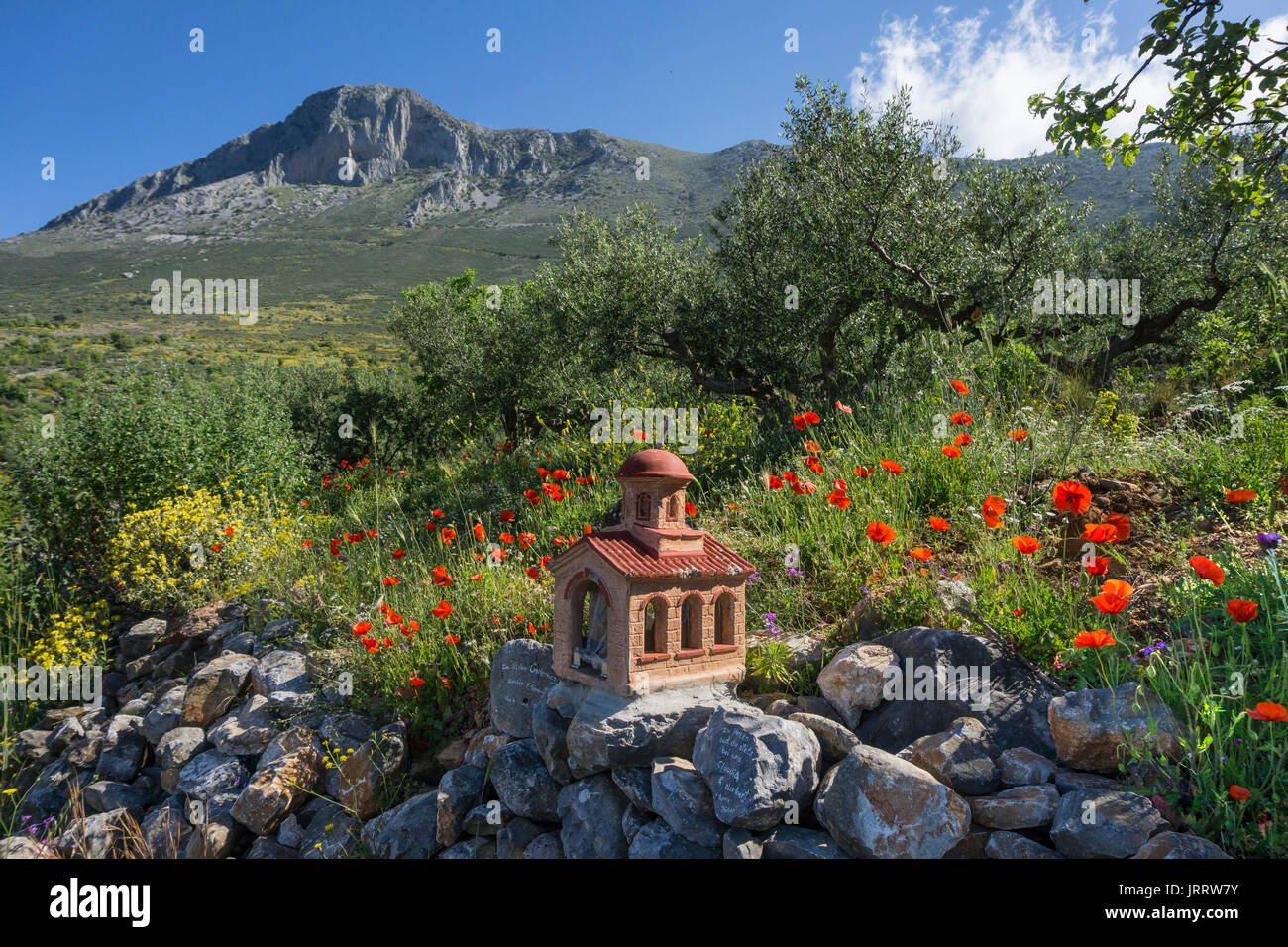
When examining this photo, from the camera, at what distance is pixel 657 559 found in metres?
3.77

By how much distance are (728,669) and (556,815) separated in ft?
4.48

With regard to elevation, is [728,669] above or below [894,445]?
below

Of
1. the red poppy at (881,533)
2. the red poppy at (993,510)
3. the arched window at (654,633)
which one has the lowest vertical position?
the arched window at (654,633)

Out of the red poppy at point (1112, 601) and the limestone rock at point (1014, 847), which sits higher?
the red poppy at point (1112, 601)

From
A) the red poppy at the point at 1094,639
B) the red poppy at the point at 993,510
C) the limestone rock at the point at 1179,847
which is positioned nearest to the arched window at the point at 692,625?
the red poppy at the point at 993,510

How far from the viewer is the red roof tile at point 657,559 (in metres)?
3.62

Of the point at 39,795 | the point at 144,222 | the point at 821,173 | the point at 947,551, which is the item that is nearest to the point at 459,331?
the point at 821,173

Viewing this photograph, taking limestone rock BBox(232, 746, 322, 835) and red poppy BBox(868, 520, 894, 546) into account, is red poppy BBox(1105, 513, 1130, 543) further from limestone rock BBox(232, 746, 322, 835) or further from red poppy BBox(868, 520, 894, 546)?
limestone rock BBox(232, 746, 322, 835)

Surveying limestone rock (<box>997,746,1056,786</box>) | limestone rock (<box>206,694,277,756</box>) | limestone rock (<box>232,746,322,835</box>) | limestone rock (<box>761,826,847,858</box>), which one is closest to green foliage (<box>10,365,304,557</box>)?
limestone rock (<box>206,694,277,756</box>)

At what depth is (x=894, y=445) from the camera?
20.5 ft

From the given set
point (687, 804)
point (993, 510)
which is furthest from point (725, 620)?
point (993, 510)

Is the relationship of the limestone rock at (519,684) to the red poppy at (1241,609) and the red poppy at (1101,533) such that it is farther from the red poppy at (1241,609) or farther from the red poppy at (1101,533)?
the red poppy at (1241,609)

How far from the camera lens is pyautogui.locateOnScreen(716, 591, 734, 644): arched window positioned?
13.2 ft

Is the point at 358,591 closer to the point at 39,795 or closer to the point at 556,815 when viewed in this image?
the point at 39,795
